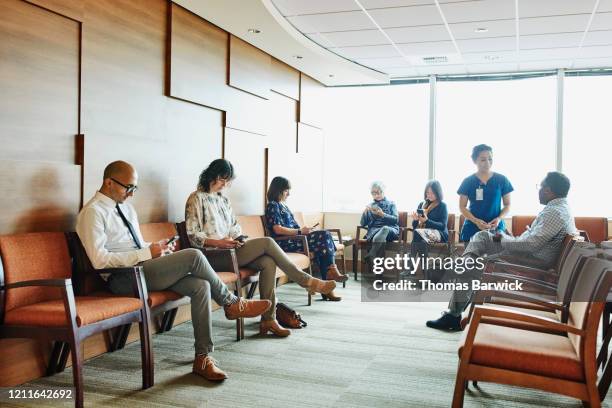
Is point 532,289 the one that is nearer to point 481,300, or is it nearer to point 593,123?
point 481,300

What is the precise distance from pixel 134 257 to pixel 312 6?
313 cm

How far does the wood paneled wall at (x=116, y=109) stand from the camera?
3.54m

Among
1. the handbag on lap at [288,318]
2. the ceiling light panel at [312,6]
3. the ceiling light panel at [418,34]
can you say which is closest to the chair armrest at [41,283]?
the handbag on lap at [288,318]

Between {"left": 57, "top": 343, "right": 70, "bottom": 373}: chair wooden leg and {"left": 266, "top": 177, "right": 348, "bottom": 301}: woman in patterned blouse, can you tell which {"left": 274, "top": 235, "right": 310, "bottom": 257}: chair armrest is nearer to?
{"left": 266, "top": 177, "right": 348, "bottom": 301}: woman in patterned blouse

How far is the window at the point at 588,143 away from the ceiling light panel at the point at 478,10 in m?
2.95

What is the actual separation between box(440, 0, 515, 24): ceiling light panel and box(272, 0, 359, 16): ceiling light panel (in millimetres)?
894

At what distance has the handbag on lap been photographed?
5016 mm

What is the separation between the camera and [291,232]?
6.06m

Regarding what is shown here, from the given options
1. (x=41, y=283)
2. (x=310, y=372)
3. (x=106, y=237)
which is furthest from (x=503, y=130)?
(x=41, y=283)

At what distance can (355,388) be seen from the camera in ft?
11.5

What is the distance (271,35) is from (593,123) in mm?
4783

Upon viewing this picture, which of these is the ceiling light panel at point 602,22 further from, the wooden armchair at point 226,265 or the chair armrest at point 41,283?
the chair armrest at point 41,283

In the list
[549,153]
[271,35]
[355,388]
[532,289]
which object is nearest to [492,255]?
[532,289]

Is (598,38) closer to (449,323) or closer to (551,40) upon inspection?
(551,40)
